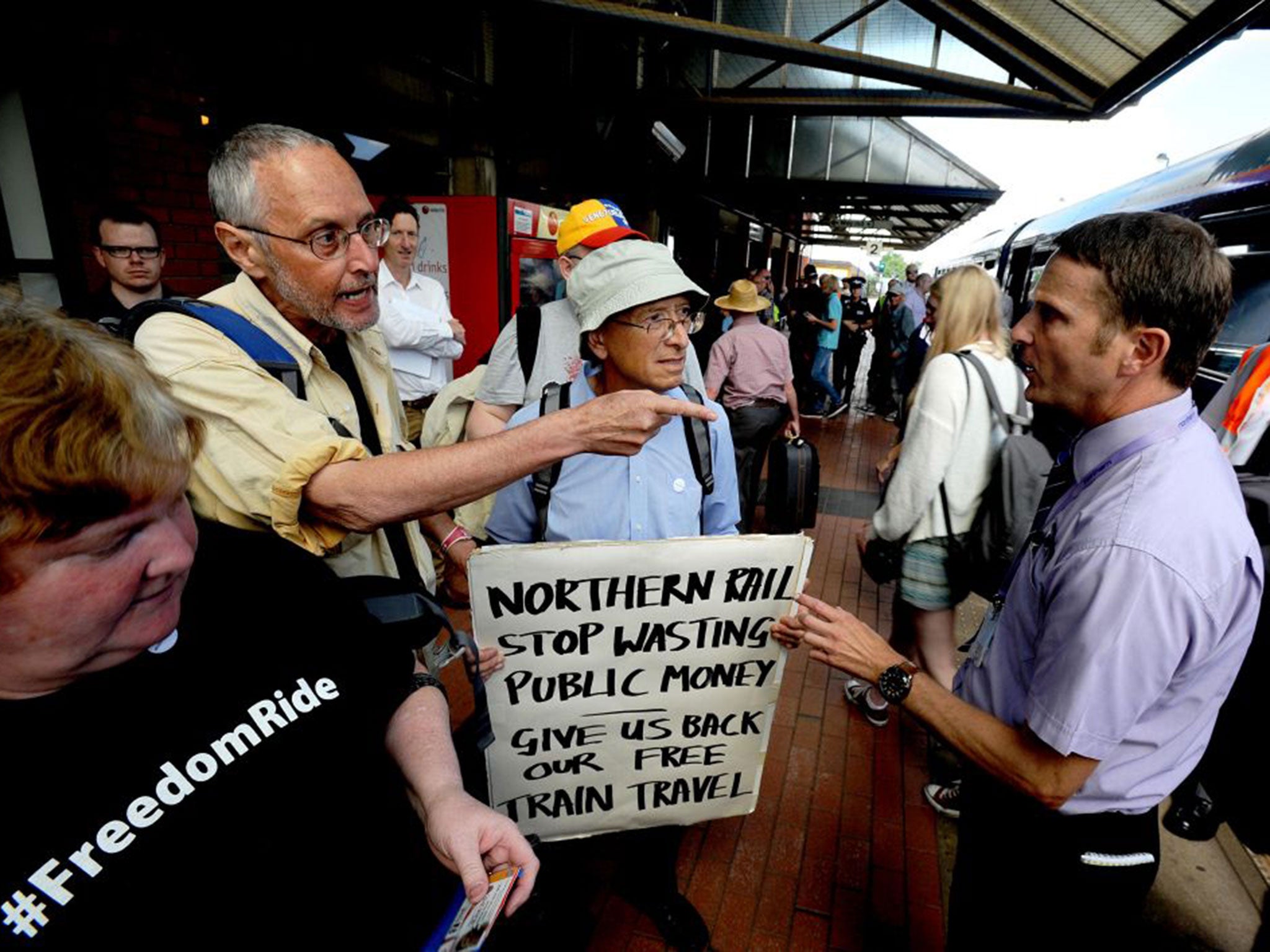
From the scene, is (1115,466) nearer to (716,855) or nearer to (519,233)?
(716,855)

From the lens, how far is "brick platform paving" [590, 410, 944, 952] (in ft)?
7.18

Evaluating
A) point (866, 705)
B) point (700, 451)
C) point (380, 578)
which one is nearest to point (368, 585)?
point (380, 578)

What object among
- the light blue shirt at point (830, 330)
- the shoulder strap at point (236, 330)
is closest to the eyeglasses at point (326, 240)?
Result: the shoulder strap at point (236, 330)

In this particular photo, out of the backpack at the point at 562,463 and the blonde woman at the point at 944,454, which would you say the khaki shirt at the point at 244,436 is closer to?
the backpack at the point at 562,463

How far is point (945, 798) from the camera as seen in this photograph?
8.92 ft

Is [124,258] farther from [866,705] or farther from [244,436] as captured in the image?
[866,705]

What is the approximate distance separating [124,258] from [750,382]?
3.95 meters

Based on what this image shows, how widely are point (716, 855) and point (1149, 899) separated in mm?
1565

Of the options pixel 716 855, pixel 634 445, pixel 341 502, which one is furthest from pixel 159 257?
pixel 716 855

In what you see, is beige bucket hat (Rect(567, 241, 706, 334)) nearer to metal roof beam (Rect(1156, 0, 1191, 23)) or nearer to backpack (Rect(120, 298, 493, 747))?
backpack (Rect(120, 298, 493, 747))

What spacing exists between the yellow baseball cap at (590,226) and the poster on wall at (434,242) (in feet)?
9.90

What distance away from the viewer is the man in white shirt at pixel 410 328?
3646 mm

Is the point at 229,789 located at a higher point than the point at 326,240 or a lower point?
lower

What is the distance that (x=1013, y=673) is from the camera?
1428 millimetres
